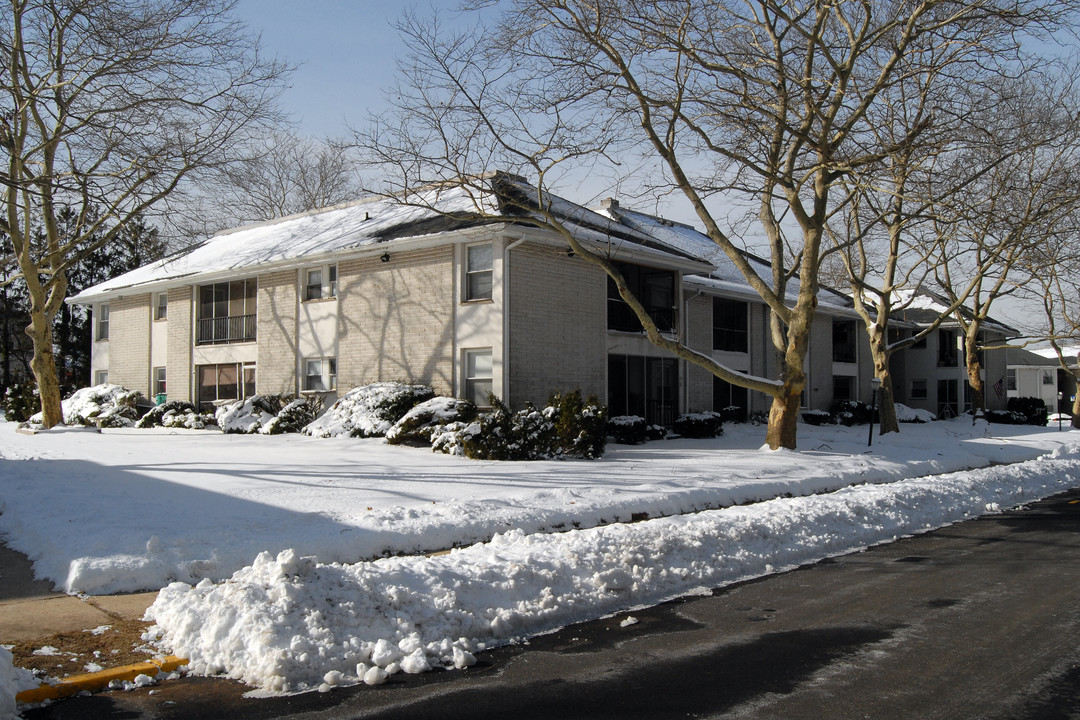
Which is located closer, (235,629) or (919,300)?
(235,629)

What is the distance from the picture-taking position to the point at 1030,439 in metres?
27.7

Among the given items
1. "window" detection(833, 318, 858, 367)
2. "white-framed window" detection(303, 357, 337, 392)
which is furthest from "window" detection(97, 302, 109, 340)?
"window" detection(833, 318, 858, 367)

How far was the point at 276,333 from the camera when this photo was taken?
25281mm

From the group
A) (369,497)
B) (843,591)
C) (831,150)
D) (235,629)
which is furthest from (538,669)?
(831,150)

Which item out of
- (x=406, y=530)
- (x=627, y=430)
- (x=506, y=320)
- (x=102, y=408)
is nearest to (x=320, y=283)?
(x=506, y=320)

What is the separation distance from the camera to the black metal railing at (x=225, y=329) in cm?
2627

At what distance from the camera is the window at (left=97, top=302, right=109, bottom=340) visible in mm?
33531

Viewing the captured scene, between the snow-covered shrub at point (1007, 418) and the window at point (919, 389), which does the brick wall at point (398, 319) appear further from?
the window at point (919, 389)

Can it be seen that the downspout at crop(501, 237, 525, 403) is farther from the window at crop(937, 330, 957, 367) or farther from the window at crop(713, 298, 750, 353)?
the window at crop(937, 330, 957, 367)

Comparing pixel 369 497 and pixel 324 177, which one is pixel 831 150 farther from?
pixel 324 177

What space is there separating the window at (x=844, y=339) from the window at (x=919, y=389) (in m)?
8.42

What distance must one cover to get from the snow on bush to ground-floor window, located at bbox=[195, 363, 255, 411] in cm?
242

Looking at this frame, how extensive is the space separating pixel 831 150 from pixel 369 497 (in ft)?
36.8

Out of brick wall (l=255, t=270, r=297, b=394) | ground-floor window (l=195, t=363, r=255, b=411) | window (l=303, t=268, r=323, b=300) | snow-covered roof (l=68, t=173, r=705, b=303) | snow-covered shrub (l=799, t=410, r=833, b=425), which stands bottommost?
snow-covered shrub (l=799, t=410, r=833, b=425)
